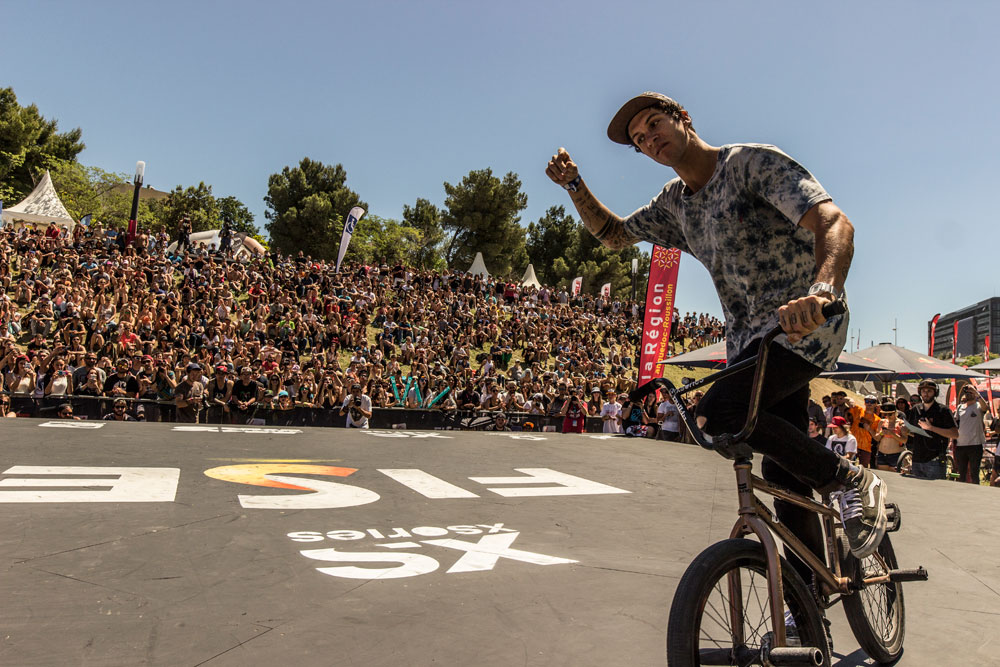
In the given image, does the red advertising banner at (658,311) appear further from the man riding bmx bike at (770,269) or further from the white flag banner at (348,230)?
the white flag banner at (348,230)

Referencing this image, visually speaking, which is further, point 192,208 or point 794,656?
point 192,208

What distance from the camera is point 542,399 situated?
16719 mm

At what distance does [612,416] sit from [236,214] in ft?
234

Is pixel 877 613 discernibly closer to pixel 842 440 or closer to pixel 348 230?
pixel 842 440

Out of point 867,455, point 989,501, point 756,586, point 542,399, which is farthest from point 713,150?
point 542,399

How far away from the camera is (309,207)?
5578 centimetres

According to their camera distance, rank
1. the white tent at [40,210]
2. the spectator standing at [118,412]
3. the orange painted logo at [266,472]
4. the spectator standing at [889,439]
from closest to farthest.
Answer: the orange painted logo at [266,472] → the spectator standing at [118,412] → the spectator standing at [889,439] → the white tent at [40,210]

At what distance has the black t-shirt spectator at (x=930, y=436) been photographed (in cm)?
916

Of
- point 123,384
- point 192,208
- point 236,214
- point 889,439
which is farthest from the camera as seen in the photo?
point 236,214

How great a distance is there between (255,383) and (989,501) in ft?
34.4

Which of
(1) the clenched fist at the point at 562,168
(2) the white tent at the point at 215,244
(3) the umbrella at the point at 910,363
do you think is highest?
(2) the white tent at the point at 215,244

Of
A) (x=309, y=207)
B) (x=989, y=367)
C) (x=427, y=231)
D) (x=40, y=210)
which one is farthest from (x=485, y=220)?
(x=989, y=367)

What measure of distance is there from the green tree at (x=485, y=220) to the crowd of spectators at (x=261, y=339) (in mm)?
27525

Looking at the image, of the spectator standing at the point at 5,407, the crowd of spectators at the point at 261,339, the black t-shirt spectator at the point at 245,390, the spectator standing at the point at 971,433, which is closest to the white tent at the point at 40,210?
the crowd of spectators at the point at 261,339
